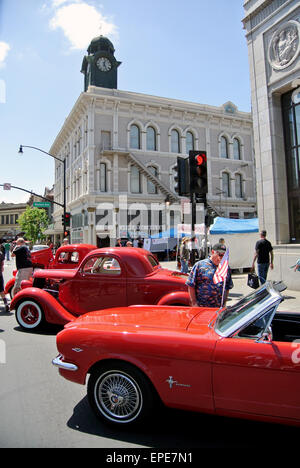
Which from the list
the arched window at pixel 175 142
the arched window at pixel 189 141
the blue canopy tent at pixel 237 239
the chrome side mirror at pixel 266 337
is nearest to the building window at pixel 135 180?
the arched window at pixel 175 142

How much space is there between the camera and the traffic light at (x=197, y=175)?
7.35 m

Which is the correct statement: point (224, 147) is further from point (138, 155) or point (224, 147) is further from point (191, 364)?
point (191, 364)

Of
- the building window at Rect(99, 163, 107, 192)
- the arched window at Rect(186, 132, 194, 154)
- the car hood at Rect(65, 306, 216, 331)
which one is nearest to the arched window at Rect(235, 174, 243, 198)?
the arched window at Rect(186, 132, 194, 154)

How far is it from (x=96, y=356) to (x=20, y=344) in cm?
326

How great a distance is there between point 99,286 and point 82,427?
322 centimetres

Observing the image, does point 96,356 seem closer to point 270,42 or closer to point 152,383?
point 152,383

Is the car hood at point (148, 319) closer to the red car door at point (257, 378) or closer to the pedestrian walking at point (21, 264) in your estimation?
the red car door at point (257, 378)

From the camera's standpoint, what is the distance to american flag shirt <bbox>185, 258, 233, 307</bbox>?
4406 mm

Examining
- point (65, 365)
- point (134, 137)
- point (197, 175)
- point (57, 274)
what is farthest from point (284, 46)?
point (134, 137)

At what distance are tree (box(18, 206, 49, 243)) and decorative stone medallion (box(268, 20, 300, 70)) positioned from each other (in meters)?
49.6

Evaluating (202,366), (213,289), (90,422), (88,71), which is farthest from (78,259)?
(88,71)

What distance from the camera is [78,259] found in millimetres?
9516

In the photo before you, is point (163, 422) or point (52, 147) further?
point (52, 147)
